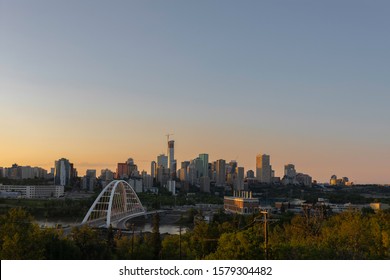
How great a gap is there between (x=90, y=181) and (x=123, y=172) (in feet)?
38.7

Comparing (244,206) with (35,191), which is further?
(35,191)

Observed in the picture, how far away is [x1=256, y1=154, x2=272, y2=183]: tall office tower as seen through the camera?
62.4 m

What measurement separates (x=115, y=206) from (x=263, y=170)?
35.5 meters

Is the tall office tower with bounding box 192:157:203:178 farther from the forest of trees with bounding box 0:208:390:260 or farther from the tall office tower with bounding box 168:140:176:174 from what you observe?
the forest of trees with bounding box 0:208:390:260

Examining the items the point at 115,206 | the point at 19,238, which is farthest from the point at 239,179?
the point at 19,238

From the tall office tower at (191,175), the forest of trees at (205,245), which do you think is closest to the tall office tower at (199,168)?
the tall office tower at (191,175)

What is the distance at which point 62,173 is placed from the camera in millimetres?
60812

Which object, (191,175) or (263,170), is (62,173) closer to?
(191,175)

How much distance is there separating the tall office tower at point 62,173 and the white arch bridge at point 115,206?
76.0 ft

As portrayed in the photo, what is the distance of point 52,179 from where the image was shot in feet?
203

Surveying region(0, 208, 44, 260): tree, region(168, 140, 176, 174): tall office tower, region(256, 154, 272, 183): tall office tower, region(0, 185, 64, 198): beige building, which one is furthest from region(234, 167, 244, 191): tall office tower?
region(0, 208, 44, 260): tree

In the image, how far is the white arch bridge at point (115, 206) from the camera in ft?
98.6
